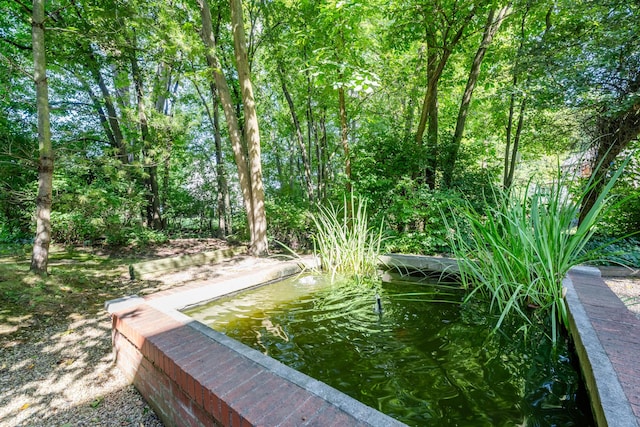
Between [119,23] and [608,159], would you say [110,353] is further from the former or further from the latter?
[608,159]

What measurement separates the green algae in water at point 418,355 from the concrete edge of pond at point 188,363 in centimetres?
19

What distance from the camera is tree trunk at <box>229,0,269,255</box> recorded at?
16.7ft

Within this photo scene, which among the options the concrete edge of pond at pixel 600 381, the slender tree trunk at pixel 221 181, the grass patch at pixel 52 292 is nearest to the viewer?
the concrete edge of pond at pixel 600 381

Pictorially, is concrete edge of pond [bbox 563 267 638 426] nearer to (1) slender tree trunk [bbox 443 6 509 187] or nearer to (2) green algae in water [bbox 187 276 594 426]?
(2) green algae in water [bbox 187 276 594 426]

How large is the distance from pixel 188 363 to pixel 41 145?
12.7 ft

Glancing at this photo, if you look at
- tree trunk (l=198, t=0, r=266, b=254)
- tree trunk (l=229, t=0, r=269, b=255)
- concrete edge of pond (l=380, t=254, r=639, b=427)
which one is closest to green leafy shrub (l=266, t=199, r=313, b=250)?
tree trunk (l=229, t=0, r=269, b=255)

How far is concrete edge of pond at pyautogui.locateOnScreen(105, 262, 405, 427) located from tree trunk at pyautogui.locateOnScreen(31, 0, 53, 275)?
2.28 metres

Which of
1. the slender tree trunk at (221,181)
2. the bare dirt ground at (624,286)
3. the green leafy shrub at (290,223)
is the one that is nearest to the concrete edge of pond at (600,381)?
the bare dirt ground at (624,286)

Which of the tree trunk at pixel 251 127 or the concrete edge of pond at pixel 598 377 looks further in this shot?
the tree trunk at pixel 251 127

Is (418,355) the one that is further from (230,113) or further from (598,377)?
(230,113)

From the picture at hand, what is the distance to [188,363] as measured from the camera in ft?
4.92

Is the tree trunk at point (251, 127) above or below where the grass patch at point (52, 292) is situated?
above

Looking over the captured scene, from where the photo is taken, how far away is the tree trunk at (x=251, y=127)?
5.09m

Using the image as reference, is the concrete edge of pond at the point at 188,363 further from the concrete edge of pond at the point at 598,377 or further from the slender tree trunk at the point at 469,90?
the slender tree trunk at the point at 469,90
